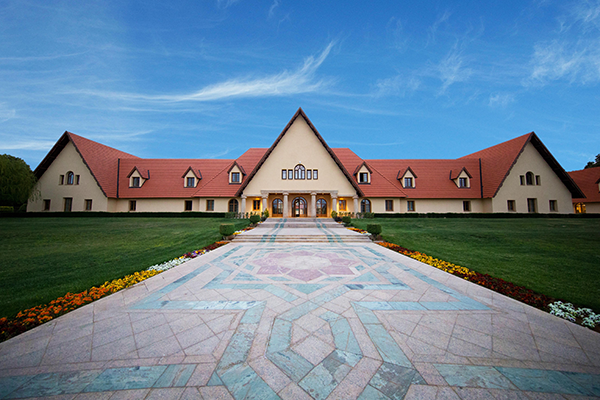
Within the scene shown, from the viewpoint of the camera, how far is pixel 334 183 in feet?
90.0

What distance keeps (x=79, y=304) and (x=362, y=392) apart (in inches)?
249

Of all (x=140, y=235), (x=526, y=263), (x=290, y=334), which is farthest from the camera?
(x=140, y=235)

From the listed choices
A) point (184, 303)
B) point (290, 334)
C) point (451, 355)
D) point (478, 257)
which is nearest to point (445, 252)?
Result: point (478, 257)

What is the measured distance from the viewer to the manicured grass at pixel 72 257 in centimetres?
607

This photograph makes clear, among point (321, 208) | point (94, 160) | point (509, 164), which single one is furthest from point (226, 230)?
point (509, 164)

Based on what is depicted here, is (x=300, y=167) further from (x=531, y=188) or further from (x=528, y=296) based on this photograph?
(x=531, y=188)

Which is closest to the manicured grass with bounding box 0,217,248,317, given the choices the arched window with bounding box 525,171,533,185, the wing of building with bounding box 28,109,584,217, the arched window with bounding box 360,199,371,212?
the wing of building with bounding box 28,109,584,217

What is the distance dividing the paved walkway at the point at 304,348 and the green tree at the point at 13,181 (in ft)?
107

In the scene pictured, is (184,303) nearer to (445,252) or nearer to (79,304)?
(79,304)

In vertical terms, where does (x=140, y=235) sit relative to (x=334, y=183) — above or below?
below

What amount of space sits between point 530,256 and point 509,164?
25870 millimetres

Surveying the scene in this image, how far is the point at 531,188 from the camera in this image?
2856 centimetres

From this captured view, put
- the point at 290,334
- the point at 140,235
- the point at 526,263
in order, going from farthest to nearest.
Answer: the point at 140,235
the point at 526,263
the point at 290,334

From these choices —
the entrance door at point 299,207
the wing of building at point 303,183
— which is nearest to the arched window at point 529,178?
the wing of building at point 303,183
